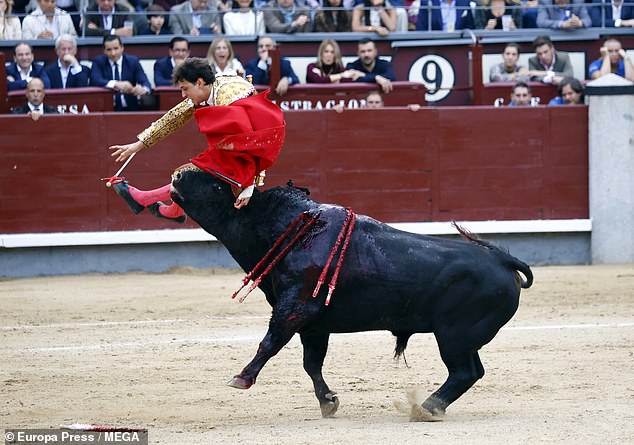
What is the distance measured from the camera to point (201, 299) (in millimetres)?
9539

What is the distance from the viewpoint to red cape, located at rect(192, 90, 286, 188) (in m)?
5.36

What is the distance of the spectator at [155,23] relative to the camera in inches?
453

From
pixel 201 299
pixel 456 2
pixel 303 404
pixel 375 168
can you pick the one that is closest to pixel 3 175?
pixel 201 299

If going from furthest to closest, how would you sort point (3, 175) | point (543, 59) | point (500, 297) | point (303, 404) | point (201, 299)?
point (543, 59), point (3, 175), point (201, 299), point (303, 404), point (500, 297)

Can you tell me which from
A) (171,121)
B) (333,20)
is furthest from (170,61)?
(171,121)

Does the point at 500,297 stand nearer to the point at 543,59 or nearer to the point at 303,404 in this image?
the point at 303,404

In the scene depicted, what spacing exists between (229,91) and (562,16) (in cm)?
749

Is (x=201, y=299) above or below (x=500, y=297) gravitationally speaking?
below

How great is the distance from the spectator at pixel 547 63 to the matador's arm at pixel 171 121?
6418 mm

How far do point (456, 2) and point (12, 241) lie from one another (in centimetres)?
473

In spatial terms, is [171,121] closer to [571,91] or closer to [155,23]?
[155,23]

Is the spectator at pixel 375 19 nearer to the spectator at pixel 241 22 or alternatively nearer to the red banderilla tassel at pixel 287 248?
the spectator at pixel 241 22

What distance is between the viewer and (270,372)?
22.5 ft

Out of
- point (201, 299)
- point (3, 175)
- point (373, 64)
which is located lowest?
point (201, 299)
